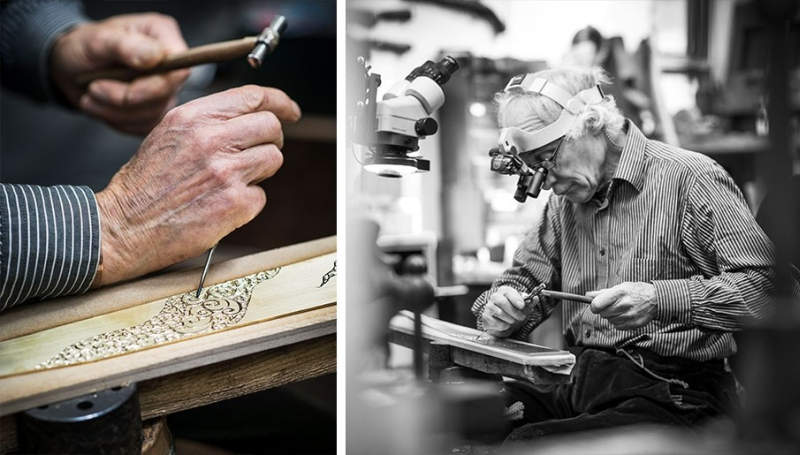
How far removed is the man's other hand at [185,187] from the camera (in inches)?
49.9

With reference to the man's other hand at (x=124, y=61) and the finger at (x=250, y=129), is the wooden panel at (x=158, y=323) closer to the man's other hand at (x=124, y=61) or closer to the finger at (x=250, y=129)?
the finger at (x=250, y=129)

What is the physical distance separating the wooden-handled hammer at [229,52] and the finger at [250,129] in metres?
0.12

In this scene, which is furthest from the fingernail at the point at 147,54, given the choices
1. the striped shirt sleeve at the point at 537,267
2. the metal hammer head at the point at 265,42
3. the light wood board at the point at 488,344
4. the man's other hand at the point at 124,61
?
the striped shirt sleeve at the point at 537,267

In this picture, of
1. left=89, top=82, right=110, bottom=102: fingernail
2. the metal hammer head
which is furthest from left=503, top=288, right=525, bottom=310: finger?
left=89, top=82, right=110, bottom=102: fingernail

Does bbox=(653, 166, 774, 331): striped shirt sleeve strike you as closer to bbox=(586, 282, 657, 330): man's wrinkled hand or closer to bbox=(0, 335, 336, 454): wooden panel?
bbox=(586, 282, 657, 330): man's wrinkled hand

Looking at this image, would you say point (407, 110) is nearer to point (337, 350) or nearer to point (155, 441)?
point (337, 350)

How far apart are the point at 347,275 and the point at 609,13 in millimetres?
668

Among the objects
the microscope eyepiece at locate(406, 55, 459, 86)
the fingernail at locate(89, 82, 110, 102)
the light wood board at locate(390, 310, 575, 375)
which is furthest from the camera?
the fingernail at locate(89, 82, 110, 102)

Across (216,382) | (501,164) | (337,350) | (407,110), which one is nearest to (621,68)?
(501,164)

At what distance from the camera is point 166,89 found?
1725 millimetres

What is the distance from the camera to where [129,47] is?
1.67 m

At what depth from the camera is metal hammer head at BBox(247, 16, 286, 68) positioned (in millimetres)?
1337

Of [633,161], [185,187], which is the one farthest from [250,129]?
[633,161]

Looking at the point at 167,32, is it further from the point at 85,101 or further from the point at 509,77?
the point at 509,77
